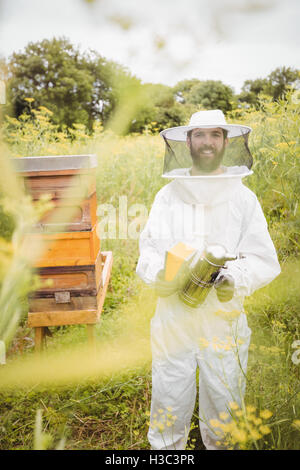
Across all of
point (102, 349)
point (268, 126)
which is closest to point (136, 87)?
point (102, 349)

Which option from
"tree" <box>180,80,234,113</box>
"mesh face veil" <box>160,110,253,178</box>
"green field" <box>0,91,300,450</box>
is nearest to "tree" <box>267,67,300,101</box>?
"tree" <box>180,80,234,113</box>

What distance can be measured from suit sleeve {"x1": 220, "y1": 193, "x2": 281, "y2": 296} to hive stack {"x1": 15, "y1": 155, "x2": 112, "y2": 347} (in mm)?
1027

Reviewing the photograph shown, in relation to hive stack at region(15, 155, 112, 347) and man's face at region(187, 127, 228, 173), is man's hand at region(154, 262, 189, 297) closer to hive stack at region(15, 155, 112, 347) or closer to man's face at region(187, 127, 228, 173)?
man's face at region(187, 127, 228, 173)

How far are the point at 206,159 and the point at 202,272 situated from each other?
679mm

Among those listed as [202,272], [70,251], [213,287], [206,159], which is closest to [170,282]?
[202,272]

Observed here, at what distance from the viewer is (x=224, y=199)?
1579mm

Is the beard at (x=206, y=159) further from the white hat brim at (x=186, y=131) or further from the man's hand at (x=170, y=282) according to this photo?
the man's hand at (x=170, y=282)

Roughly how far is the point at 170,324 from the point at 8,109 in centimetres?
139

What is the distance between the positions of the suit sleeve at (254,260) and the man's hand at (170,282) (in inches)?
9.9

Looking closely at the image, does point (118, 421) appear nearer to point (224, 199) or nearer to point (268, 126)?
point (224, 199)

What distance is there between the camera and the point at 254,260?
1.54 meters

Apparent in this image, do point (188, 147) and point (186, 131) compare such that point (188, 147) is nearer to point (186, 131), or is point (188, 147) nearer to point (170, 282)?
point (186, 131)

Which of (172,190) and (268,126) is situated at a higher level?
(268,126)

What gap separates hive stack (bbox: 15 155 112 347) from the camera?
198 centimetres
